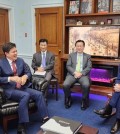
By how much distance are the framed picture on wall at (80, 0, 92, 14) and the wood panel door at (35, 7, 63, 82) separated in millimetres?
587

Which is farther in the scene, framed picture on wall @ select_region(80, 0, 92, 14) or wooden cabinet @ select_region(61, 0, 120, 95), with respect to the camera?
framed picture on wall @ select_region(80, 0, 92, 14)

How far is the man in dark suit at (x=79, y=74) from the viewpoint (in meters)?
3.42

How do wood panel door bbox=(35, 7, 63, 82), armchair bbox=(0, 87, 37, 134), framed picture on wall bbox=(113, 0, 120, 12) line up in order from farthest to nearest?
1. wood panel door bbox=(35, 7, 63, 82)
2. framed picture on wall bbox=(113, 0, 120, 12)
3. armchair bbox=(0, 87, 37, 134)

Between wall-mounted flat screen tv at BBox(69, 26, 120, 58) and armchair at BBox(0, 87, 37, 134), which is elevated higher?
wall-mounted flat screen tv at BBox(69, 26, 120, 58)

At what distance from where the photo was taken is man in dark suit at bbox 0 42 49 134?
8.22 feet

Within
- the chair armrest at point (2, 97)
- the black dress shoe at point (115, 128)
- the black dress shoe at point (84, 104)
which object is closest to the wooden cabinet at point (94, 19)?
the black dress shoe at point (84, 104)

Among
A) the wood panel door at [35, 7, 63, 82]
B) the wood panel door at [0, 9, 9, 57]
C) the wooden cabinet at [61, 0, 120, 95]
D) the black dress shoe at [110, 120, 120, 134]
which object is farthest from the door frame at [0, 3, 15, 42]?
the black dress shoe at [110, 120, 120, 134]

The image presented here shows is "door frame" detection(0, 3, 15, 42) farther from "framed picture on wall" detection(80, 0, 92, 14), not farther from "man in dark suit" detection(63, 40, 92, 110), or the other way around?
"man in dark suit" detection(63, 40, 92, 110)

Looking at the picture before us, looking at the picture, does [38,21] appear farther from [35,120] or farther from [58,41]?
[35,120]

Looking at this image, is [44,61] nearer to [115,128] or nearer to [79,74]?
[79,74]

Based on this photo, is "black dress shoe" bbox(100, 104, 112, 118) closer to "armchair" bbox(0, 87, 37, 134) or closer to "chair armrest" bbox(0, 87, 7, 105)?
Answer: "armchair" bbox(0, 87, 37, 134)

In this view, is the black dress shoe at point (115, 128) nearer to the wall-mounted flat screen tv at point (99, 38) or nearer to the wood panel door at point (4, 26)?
the wall-mounted flat screen tv at point (99, 38)

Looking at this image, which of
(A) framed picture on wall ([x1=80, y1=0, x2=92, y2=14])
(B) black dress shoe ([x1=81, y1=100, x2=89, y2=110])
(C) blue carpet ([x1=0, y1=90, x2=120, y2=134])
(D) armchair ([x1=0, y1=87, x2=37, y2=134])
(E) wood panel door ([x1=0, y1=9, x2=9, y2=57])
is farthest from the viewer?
(E) wood panel door ([x1=0, y1=9, x2=9, y2=57])

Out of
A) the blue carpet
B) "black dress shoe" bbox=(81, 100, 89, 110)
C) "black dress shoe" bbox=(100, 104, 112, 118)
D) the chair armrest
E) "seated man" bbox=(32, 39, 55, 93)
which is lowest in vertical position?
the blue carpet
